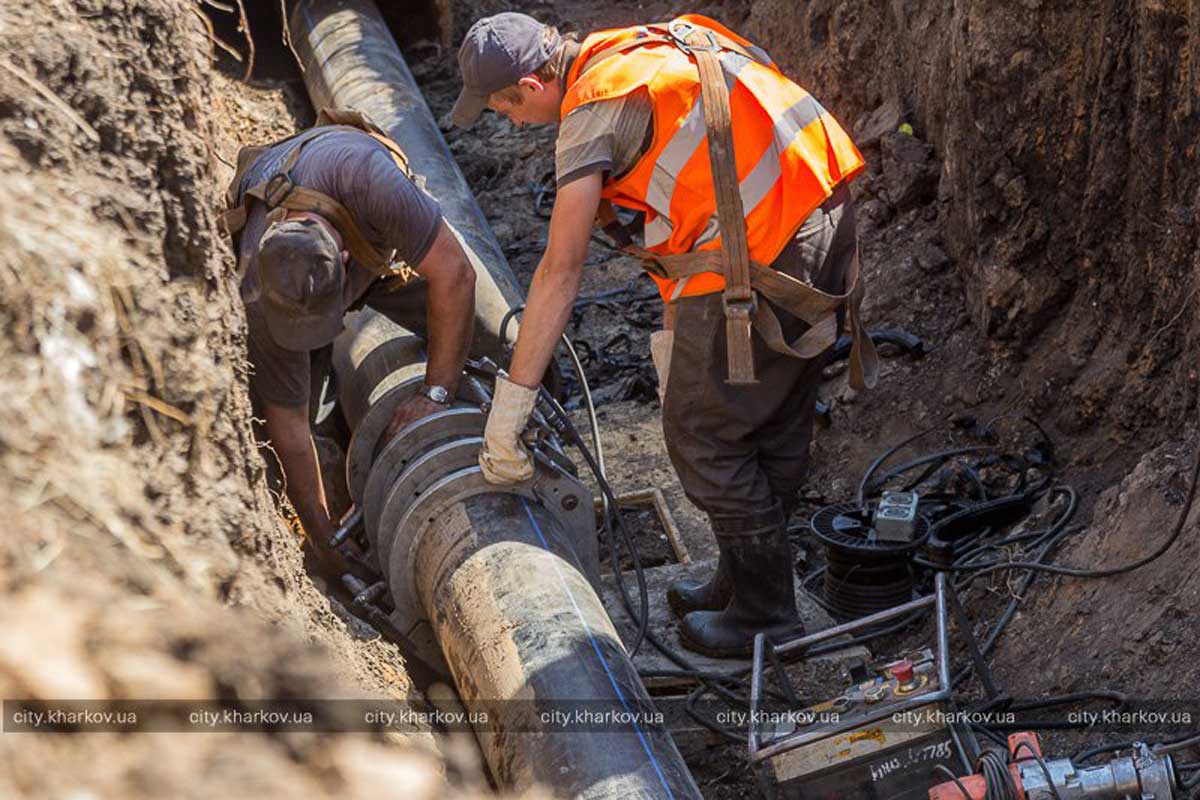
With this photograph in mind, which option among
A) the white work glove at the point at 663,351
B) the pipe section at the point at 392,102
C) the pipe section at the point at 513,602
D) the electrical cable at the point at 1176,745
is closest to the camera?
the electrical cable at the point at 1176,745

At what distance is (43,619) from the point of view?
5.47 feet

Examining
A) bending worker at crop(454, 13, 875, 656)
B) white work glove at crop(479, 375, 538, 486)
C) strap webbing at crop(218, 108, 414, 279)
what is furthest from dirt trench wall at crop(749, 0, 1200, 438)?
strap webbing at crop(218, 108, 414, 279)

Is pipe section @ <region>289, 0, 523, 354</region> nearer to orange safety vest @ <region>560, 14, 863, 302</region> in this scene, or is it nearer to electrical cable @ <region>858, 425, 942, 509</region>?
orange safety vest @ <region>560, 14, 863, 302</region>

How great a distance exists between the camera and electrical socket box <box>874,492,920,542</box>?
457cm

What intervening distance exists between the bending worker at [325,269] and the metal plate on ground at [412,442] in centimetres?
7

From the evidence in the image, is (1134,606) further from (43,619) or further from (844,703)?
(43,619)

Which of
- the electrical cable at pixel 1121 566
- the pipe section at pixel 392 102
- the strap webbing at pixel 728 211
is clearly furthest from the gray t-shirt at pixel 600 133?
the electrical cable at pixel 1121 566

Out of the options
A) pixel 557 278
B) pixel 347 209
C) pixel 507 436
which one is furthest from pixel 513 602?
pixel 347 209

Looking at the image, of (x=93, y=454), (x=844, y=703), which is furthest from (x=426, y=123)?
(x=93, y=454)

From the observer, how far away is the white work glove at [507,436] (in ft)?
13.1

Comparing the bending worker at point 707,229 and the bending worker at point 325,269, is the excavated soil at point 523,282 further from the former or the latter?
the bending worker at point 707,229

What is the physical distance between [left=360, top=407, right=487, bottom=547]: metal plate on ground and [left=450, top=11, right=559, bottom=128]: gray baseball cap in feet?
3.34

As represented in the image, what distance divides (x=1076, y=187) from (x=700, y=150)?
193 cm

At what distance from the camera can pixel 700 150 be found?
3881 millimetres
